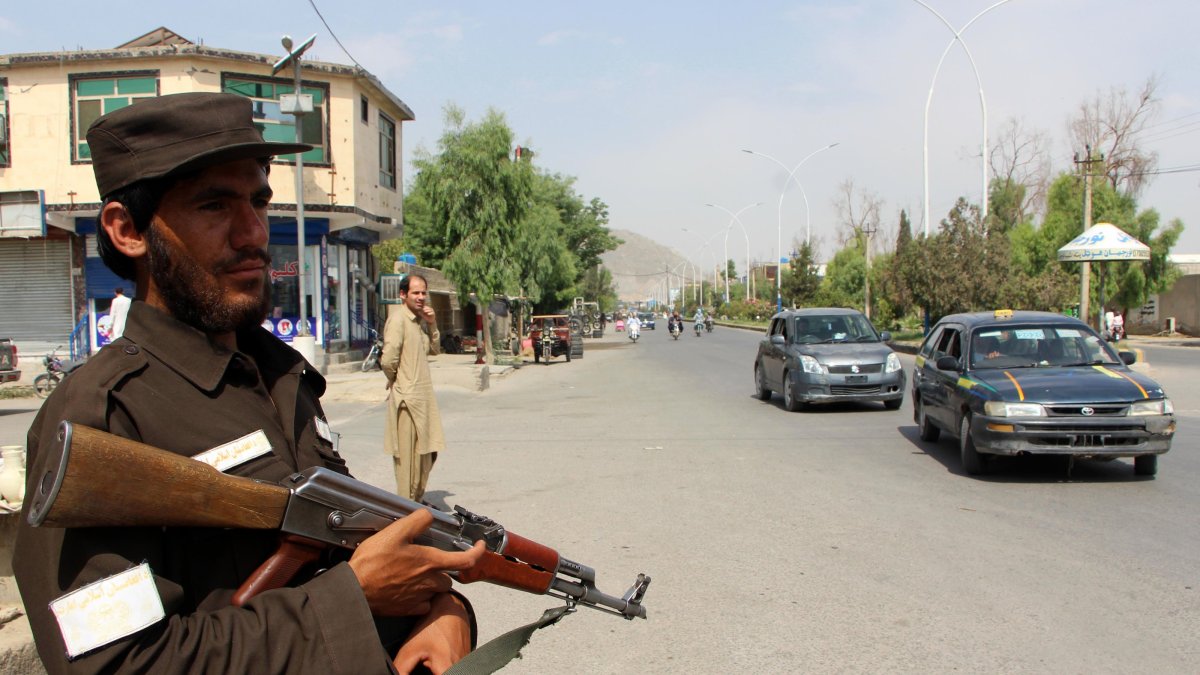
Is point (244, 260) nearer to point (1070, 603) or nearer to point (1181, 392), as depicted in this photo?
point (1070, 603)

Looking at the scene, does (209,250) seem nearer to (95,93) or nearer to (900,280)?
(95,93)

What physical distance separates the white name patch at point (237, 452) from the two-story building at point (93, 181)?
→ 68.8 feet

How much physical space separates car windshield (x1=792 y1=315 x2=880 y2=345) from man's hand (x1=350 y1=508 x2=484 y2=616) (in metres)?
14.1

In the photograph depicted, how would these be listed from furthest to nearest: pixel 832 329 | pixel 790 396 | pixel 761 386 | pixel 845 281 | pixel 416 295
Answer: pixel 845 281, pixel 761 386, pixel 832 329, pixel 790 396, pixel 416 295

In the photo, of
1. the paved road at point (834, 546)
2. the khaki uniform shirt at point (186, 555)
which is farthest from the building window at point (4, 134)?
the khaki uniform shirt at point (186, 555)

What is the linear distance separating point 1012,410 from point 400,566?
7894 mm

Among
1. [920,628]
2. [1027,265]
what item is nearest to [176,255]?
[920,628]

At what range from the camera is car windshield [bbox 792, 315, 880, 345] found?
1553 centimetres

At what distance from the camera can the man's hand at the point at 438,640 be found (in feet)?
5.86

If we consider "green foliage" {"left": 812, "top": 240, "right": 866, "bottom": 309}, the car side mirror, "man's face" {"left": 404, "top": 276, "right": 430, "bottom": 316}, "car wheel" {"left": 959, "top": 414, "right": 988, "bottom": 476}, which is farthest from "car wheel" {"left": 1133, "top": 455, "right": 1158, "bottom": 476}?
"green foliage" {"left": 812, "top": 240, "right": 866, "bottom": 309}

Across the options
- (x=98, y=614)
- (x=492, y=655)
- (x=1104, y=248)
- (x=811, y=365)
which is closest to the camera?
(x=98, y=614)

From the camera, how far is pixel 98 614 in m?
1.38

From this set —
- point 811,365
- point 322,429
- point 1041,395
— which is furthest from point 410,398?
point 811,365

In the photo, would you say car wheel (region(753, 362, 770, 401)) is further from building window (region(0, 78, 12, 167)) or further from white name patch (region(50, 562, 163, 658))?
building window (region(0, 78, 12, 167))
